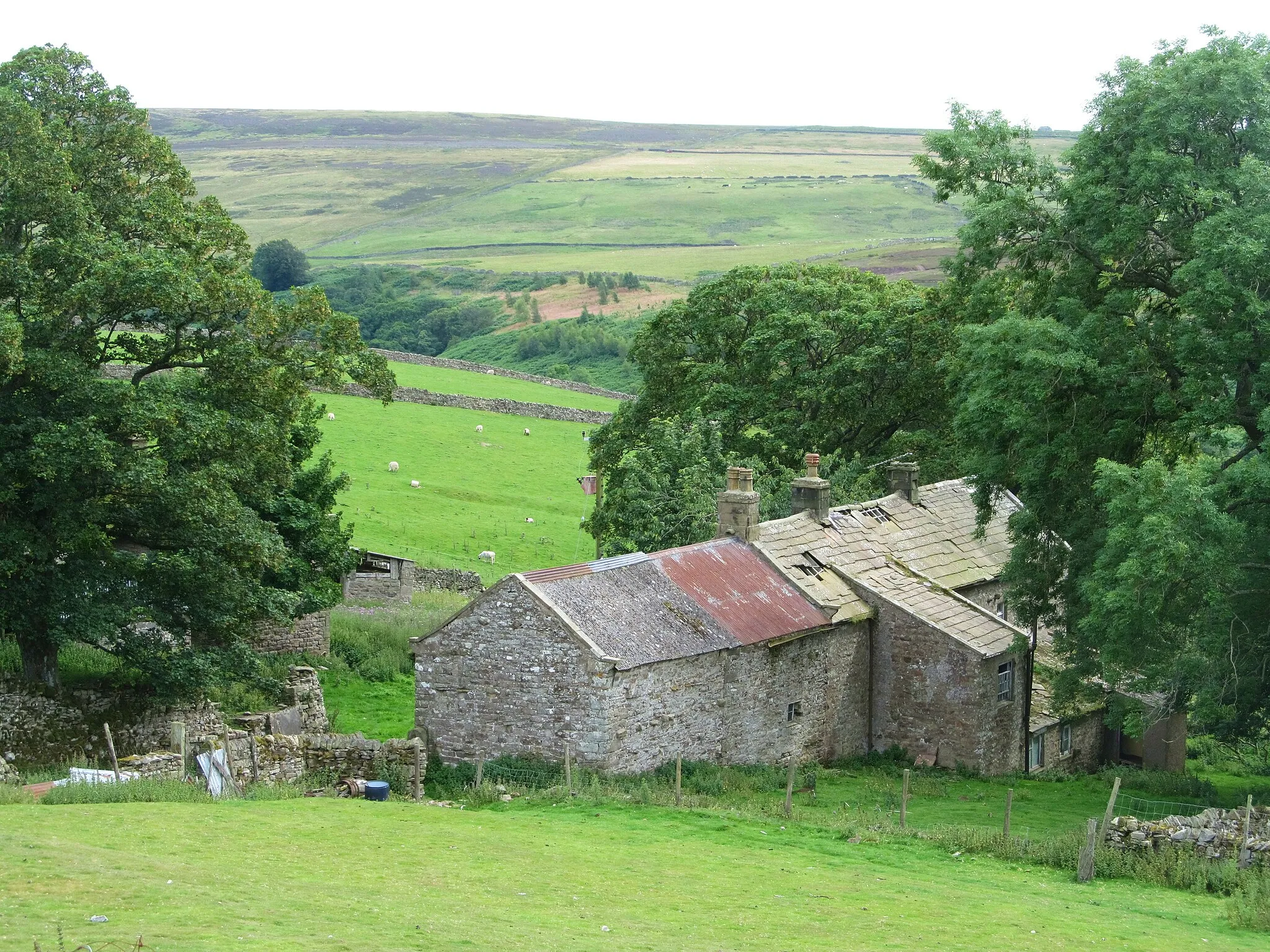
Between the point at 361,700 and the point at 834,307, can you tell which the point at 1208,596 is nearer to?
the point at 361,700

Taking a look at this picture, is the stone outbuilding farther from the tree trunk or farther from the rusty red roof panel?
the tree trunk

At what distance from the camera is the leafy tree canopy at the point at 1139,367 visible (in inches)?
1079

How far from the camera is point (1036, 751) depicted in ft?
120

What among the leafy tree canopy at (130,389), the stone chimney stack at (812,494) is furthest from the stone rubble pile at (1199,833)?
the leafy tree canopy at (130,389)

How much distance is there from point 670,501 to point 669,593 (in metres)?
12.4

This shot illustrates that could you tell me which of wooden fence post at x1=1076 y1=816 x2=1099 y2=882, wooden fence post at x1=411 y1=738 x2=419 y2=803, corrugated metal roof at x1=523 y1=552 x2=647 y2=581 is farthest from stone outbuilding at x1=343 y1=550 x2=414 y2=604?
wooden fence post at x1=1076 y1=816 x2=1099 y2=882

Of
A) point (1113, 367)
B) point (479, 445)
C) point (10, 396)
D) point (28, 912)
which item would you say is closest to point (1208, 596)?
point (1113, 367)

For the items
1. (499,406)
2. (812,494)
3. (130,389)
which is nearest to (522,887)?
(130,389)

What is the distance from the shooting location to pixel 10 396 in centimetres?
2933

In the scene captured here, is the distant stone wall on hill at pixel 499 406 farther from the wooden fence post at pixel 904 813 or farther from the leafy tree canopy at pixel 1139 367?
the wooden fence post at pixel 904 813

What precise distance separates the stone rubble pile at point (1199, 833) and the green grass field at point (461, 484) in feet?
103

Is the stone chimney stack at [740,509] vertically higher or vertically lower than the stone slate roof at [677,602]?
higher

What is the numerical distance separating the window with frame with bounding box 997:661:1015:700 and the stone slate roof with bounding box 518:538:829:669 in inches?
182

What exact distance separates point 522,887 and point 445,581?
32.5 meters
